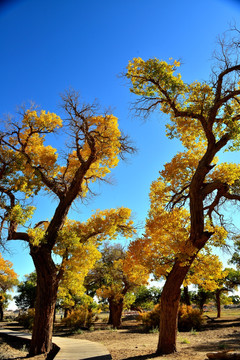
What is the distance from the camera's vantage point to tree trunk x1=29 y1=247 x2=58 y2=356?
9758 mm

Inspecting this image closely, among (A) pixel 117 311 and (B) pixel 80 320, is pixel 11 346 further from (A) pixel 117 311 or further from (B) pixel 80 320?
(A) pixel 117 311

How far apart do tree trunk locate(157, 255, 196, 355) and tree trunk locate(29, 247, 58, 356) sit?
14.3 ft

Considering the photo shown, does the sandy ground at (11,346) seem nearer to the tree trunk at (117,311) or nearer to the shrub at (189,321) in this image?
the tree trunk at (117,311)

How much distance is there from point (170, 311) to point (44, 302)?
194 inches

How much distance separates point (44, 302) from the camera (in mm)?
10023

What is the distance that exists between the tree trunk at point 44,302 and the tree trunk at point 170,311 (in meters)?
4.36

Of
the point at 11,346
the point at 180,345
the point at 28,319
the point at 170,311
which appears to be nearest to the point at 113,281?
the point at 28,319

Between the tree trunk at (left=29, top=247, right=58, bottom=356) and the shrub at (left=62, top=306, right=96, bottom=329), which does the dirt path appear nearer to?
the tree trunk at (left=29, top=247, right=58, bottom=356)

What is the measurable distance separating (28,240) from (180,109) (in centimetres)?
792

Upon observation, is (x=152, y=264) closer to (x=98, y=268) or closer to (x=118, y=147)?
(x=118, y=147)

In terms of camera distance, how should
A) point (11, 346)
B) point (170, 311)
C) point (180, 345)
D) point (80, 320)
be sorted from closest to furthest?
point (170, 311) < point (180, 345) < point (11, 346) < point (80, 320)

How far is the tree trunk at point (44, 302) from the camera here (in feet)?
32.0

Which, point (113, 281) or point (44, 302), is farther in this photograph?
point (113, 281)

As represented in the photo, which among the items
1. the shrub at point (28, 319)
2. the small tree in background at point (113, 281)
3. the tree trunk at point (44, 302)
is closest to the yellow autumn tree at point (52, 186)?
the tree trunk at point (44, 302)
